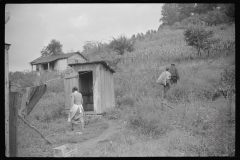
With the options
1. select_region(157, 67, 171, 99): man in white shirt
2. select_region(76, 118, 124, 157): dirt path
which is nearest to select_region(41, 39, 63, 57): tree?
select_region(157, 67, 171, 99): man in white shirt

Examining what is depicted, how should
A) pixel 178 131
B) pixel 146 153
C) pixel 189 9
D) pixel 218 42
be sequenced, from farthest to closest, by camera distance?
pixel 189 9
pixel 218 42
pixel 178 131
pixel 146 153

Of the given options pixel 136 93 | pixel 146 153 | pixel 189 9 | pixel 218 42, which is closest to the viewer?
pixel 146 153

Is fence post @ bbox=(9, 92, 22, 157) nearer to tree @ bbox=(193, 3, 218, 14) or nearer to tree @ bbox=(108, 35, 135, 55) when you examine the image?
tree @ bbox=(193, 3, 218, 14)

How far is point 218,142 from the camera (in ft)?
15.6

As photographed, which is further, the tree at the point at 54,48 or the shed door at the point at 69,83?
the tree at the point at 54,48

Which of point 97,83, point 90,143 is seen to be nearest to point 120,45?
point 97,83

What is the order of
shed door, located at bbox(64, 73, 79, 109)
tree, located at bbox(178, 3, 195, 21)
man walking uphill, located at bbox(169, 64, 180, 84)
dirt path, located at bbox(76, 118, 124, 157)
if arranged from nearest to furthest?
1. dirt path, located at bbox(76, 118, 124, 157)
2. shed door, located at bbox(64, 73, 79, 109)
3. man walking uphill, located at bbox(169, 64, 180, 84)
4. tree, located at bbox(178, 3, 195, 21)

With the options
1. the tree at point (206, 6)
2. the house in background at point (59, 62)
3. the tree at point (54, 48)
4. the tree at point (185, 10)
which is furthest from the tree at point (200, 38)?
the tree at point (54, 48)

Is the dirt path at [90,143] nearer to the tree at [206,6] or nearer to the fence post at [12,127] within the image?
the fence post at [12,127]

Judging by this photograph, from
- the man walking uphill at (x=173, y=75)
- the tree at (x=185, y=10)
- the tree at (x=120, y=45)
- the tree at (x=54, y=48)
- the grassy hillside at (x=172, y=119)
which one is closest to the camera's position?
the grassy hillside at (x=172, y=119)

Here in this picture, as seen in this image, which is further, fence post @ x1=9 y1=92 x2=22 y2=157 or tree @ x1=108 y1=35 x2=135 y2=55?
tree @ x1=108 y1=35 x2=135 y2=55
